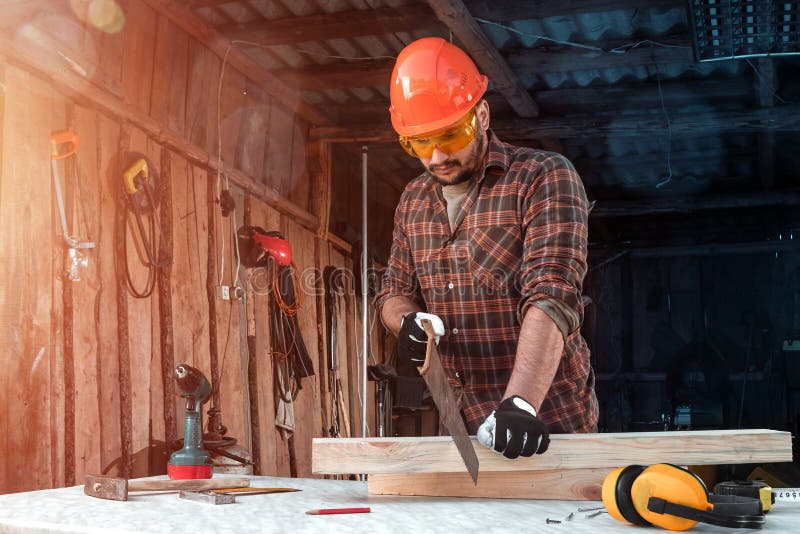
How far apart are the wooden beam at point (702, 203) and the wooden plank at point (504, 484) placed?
9283mm

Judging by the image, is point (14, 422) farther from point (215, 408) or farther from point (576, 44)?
point (576, 44)

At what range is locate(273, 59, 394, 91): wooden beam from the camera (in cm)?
720

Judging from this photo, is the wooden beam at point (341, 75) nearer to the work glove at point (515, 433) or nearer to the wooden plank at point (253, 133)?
the wooden plank at point (253, 133)

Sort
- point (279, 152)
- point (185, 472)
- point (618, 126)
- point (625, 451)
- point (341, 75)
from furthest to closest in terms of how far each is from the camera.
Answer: point (618, 126) < point (279, 152) < point (341, 75) < point (185, 472) < point (625, 451)

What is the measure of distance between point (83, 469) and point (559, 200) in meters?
3.28

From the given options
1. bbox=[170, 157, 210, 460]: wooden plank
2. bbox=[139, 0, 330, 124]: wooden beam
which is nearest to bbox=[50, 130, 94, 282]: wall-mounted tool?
bbox=[170, 157, 210, 460]: wooden plank

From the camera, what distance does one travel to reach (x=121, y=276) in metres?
5.18

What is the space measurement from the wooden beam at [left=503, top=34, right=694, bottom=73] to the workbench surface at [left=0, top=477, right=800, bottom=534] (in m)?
5.15

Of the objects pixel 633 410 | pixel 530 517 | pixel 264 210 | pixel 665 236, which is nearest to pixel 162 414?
pixel 264 210

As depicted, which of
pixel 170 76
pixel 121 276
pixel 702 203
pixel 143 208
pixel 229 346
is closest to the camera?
pixel 121 276

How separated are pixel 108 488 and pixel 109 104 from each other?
3.29 metres

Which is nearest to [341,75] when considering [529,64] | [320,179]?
[320,179]

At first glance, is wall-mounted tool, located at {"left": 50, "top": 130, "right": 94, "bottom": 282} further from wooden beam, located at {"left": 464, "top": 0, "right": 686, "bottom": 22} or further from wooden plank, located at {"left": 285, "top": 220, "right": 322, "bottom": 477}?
wooden plank, located at {"left": 285, "top": 220, "right": 322, "bottom": 477}

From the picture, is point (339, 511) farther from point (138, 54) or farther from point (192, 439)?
point (138, 54)
